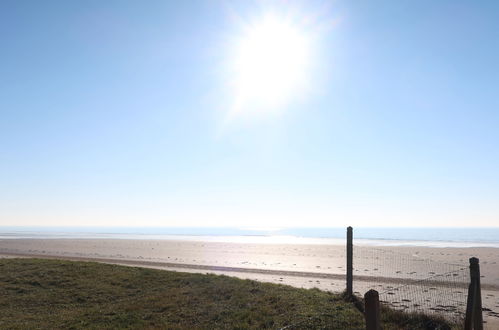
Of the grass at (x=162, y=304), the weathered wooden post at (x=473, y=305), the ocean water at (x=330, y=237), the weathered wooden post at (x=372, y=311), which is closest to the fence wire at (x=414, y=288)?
the weathered wooden post at (x=473, y=305)

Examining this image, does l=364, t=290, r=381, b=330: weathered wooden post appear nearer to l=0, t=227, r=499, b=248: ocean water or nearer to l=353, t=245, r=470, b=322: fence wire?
l=353, t=245, r=470, b=322: fence wire

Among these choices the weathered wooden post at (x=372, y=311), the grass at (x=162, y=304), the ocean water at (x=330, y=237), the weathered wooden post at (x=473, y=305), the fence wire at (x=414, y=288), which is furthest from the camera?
the ocean water at (x=330, y=237)

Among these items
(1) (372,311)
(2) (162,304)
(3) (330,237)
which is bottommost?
(3) (330,237)

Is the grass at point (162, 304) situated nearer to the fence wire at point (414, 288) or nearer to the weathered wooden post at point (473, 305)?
the weathered wooden post at point (473, 305)

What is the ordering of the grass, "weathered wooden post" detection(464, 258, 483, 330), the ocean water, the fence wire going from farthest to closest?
1. the ocean water
2. the fence wire
3. the grass
4. "weathered wooden post" detection(464, 258, 483, 330)

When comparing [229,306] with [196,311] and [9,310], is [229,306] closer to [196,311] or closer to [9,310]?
[196,311]

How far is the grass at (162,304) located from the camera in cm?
1089

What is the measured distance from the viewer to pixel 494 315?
13781 millimetres

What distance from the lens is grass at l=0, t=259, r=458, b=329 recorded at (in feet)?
35.7

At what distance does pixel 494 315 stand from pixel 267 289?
7.48m

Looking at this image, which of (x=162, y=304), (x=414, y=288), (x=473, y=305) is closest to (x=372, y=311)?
(x=473, y=305)

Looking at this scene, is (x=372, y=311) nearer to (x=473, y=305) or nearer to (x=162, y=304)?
(x=473, y=305)

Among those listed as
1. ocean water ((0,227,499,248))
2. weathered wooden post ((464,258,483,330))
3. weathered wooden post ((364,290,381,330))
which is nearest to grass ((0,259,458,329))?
weathered wooden post ((464,258,483,330))

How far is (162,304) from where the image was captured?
13.1 m
